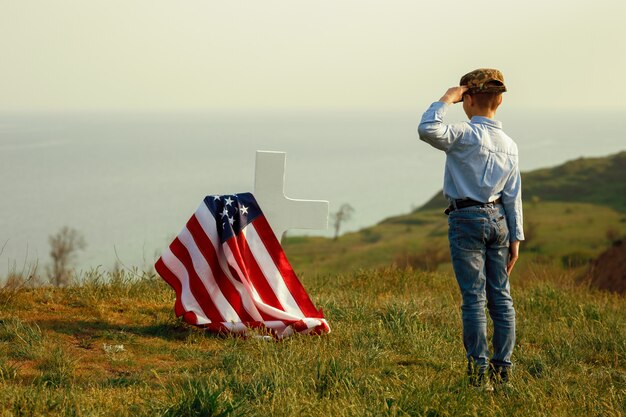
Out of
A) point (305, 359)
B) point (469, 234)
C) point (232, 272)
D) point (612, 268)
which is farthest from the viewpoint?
point (612, 268)

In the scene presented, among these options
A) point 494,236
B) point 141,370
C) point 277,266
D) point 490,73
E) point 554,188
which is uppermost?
point 490,73

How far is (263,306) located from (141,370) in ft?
4.39

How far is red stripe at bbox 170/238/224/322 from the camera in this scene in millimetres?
7285

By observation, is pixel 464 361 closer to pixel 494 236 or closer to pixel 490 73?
pixel 494 236

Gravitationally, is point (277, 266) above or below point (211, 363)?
above

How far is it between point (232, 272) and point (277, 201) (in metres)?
0.81

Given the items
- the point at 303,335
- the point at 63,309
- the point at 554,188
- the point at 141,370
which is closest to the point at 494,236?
the point at 303,335

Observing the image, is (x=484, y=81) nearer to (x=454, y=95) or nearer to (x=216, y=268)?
(x=454, y=95)

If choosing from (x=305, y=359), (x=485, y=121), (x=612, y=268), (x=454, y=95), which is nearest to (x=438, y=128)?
(x=454, y=95)

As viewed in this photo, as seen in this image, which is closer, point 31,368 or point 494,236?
point 494,236

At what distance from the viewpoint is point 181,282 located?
24.4 feet

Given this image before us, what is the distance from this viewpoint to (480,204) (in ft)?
18.5

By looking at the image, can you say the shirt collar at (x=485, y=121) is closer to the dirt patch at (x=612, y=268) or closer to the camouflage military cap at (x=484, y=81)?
the camouflage military cap at (x=484, y=81)

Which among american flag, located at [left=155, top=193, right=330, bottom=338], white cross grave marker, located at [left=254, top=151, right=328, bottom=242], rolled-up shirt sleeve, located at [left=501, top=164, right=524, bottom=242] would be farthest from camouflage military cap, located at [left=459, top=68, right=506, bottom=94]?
american flag, located at [left=155, top=193, right=330, bottom=338]
